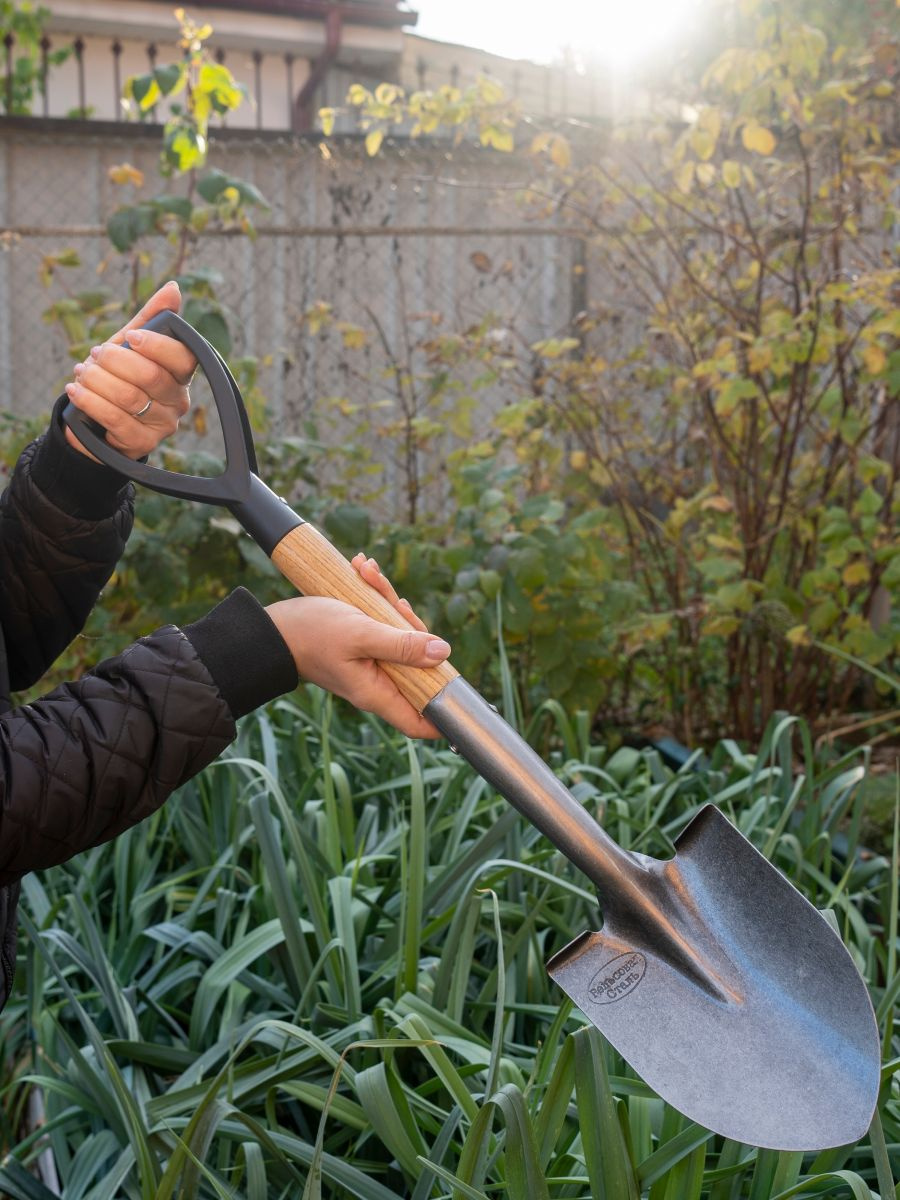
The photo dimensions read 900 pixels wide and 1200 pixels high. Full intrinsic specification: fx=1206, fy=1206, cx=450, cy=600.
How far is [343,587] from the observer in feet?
3.88

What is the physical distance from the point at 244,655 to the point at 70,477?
1.28 ft

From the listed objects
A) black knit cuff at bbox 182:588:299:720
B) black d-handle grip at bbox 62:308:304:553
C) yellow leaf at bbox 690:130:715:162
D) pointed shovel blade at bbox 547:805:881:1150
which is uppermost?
yellow leaf at bbox 690:130:715:162

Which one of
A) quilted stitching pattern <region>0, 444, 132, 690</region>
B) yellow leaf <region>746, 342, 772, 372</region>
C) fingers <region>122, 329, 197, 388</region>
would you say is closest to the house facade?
yellow leaf <region>746, 342, 772, 372</region>

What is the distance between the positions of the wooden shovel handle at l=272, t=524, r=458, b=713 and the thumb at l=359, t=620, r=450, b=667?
3 cm

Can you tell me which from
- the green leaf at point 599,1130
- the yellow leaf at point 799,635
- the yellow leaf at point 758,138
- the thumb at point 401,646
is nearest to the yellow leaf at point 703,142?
the yellow leaf at point 758,138

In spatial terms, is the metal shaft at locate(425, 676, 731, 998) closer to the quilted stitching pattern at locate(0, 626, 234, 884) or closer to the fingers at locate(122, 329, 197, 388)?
the quilted stitching pattern at locate(0, 626, 234, 884)

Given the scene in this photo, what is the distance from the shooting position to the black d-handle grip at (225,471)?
1.19 metres

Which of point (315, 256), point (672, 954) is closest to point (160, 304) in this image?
point (672, 954)

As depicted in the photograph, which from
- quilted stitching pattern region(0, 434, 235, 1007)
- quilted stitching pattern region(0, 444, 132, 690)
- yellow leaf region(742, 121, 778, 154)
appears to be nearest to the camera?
quilted stitching pattern region(0, 434, 235, 1007)

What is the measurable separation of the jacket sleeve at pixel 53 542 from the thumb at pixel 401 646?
1.42 feet

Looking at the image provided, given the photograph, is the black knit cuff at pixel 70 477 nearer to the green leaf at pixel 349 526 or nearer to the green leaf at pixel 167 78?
the green leaf at pixel 349 526

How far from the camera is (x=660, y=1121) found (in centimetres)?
145

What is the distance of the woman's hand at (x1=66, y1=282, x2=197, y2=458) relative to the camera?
3.94 ft

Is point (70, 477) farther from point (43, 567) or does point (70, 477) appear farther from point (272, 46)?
point (272, 46)
